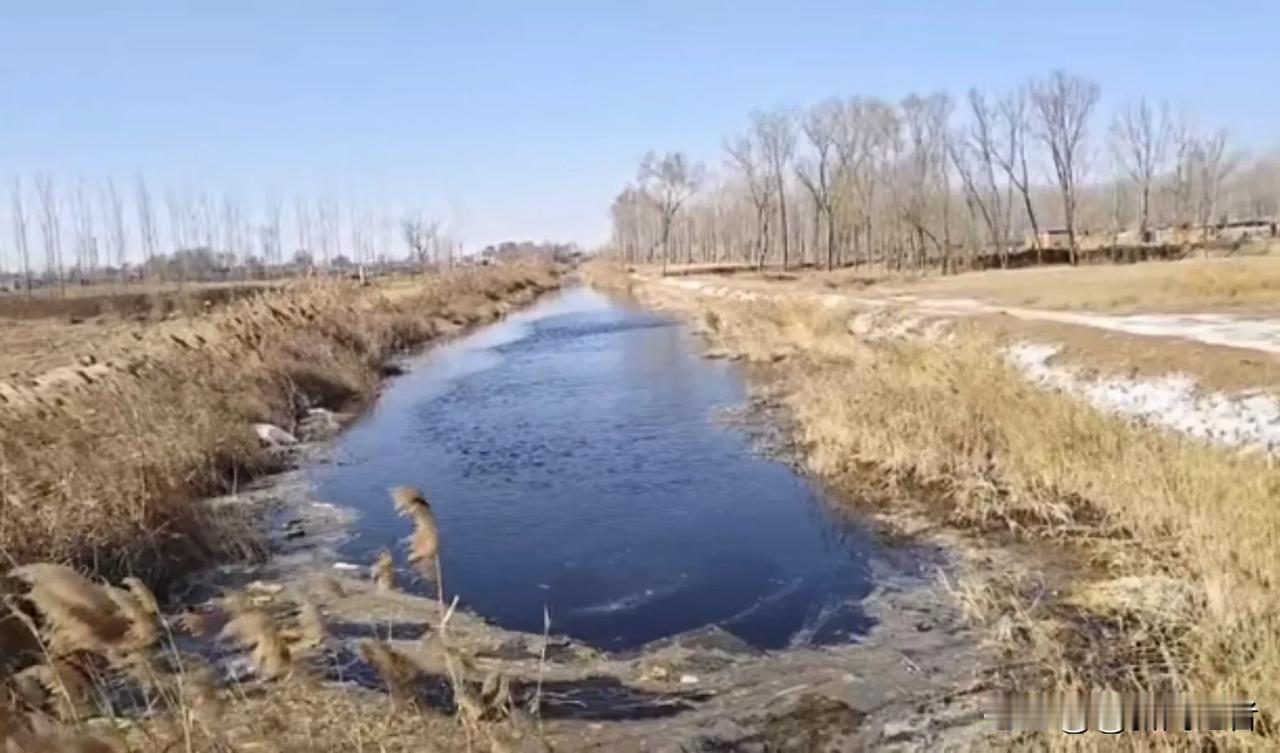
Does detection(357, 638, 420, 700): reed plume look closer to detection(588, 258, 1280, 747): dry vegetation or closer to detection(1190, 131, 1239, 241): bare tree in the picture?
detection(588, 258, 1280, 747): dry vegetation

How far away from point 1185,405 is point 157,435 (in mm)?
12140

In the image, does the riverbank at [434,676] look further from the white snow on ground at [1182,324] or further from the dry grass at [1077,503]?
the white snow on ground at [1182,324]

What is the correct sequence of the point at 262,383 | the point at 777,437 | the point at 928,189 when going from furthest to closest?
the point at 928,189
the point at 262,383
the point at 777,437

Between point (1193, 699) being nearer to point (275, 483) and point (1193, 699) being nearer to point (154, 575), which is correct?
point (154, 575)

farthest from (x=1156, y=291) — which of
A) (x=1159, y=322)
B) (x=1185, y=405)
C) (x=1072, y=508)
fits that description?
(x=1072, y=508)

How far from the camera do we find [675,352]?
30234 mm

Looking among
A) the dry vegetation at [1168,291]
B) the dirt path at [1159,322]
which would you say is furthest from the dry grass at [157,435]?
the dry vegetation at [1168,291]

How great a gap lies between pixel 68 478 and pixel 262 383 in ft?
32.2

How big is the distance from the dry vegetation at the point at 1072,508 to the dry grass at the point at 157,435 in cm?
746

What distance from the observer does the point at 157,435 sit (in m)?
12.1

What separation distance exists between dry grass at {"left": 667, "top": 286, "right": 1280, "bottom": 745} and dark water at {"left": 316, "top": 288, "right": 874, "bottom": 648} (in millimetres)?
1318

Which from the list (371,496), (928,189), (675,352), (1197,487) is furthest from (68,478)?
(928,189)

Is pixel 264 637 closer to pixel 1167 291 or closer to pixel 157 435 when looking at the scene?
pixel 157 435

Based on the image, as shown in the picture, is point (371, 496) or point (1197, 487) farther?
point (371, 496)
